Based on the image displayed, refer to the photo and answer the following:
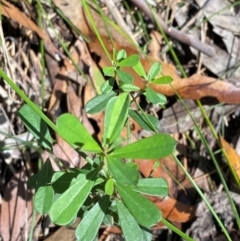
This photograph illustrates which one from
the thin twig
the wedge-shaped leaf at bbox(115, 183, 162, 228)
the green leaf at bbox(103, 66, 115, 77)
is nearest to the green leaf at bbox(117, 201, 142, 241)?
the wedge-shaped leaf at bbox(115, 183, 162, 228)

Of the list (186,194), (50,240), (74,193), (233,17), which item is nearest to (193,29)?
(233,17)

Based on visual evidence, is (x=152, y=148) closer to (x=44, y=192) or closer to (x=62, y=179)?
(x=62, y=179)

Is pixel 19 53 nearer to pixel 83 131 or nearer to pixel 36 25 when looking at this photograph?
pixel 36 25

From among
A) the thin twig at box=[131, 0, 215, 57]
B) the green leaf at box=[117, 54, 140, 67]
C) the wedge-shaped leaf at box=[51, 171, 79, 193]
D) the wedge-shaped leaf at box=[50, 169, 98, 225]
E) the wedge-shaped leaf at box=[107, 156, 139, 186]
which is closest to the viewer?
the wedge-shaped leaf at box=[107, 156, 139, 186]

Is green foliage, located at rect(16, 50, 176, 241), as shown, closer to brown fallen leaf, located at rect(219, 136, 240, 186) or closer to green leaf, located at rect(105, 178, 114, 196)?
green leaf, located at rect(105, 178, 114, 196)

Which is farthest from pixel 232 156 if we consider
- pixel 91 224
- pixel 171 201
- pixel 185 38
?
pixel 91 224

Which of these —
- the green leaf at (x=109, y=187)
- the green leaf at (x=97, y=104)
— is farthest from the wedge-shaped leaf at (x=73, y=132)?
the green leaf at (x=97, y=104)

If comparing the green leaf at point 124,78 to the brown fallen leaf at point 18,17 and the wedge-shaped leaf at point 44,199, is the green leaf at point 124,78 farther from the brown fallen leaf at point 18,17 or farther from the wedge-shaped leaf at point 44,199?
the brown fallen leaf at point 18,17
